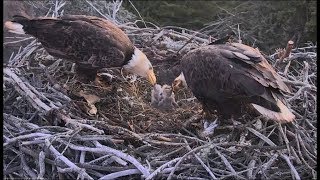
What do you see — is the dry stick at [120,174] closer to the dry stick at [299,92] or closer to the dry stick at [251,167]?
the dry stick at [251,167]

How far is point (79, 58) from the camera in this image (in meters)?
4.11

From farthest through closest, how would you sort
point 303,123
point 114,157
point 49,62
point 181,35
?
point 181,35 → point 49,62 → point 303,123 → point 114,157

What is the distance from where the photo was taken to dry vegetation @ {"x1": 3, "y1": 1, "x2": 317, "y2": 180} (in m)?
3.34

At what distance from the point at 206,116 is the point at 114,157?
908mm

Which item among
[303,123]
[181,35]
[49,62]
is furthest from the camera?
[181,35]

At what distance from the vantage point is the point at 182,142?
3.62m

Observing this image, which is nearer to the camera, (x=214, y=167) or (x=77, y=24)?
(x=214, y=167)

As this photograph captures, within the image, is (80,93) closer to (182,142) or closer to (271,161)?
(182,142)

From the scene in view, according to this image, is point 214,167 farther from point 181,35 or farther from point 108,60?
point 181,35

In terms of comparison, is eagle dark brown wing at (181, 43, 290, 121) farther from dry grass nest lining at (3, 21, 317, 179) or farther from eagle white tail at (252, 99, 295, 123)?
dry grass nest lining at (3, 21, 317, 179)

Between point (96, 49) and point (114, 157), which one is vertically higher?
point (96, 49)

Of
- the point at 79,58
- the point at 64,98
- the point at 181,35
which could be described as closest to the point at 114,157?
the point at 64,98

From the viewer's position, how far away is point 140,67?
428 centimetres

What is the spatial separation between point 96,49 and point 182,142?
100 centimetres
